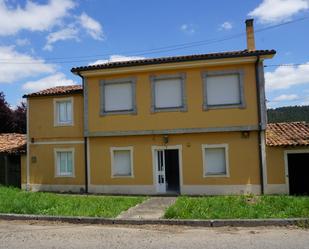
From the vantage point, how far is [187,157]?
61.0ft

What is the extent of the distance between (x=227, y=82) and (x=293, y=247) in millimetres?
11095

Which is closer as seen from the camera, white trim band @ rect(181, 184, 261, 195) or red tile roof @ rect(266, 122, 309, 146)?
red tile roof @ rect(266, 122, 309, 146)

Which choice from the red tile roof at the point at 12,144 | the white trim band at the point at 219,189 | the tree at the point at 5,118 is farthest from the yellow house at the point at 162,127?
the tree at the point at 5,118

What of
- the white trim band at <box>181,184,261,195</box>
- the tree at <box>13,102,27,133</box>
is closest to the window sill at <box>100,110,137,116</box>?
the white trim band at <box>181,184,261,195</box>

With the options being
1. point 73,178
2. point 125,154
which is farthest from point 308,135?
point 73,178

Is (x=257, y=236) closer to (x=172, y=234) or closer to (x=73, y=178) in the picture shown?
(x=172, y=234)

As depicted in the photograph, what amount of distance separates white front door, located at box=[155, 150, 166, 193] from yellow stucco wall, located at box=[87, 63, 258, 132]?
1278 mm

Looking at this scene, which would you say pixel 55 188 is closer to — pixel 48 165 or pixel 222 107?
pixel 48 165

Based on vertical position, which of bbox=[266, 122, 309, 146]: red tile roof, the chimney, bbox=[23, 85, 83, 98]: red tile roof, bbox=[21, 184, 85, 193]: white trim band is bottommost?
bbox=[21, 184, 85, 193]: white trim band

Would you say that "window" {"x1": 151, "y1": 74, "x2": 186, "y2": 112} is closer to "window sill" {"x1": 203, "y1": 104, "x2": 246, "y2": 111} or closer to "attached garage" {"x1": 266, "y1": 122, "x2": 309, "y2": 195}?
"window sill" {"x1": 203, "y1": 104, "x2": 246, "y2": 111}

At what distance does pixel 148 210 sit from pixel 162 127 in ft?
19.5

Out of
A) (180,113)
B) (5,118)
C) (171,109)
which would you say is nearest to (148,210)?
(180,113)

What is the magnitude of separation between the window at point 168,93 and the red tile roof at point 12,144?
296 inches

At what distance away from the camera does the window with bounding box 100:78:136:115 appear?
19.2 m
